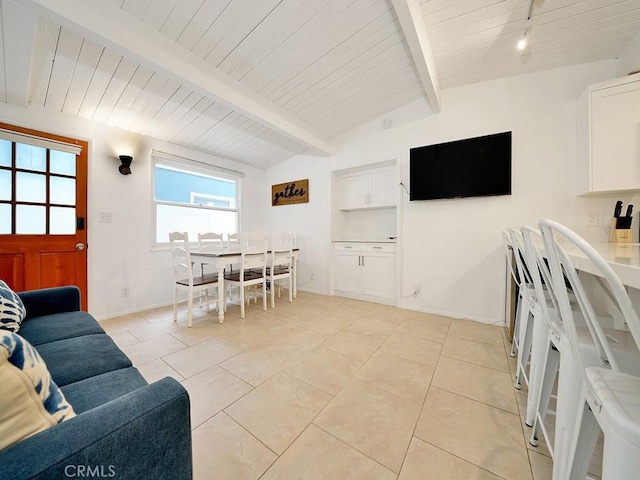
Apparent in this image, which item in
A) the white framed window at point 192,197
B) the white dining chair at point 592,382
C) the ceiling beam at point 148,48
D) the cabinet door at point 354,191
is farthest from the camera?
the cabinet door at point 354,191

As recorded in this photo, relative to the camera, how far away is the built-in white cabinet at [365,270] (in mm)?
3357

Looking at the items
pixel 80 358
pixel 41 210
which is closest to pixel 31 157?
pixel 41 210

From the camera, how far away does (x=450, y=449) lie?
1.13 m

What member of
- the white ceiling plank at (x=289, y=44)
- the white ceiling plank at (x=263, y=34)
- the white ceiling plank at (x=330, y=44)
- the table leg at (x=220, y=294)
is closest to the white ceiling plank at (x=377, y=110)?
the white ceiling plank at (x=330, y=44)

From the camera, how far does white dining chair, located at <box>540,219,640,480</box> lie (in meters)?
0.56

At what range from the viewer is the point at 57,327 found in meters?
1.43

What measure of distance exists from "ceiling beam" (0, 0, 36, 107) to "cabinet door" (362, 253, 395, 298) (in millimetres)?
3712

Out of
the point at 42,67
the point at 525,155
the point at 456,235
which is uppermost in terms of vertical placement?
the point at 42,67

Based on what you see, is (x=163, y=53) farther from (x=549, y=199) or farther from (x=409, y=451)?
(x=549, y=199)

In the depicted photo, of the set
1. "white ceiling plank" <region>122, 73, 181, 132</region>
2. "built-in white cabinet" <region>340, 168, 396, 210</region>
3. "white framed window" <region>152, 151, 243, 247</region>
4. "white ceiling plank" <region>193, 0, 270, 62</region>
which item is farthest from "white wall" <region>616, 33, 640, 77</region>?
"white framed window" <region>152, 151, 243, 247</region>

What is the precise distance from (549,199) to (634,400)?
8.12 feet

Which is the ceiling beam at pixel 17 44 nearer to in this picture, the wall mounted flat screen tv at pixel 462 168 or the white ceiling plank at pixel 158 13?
the white ceiling plank at pixel 158 13

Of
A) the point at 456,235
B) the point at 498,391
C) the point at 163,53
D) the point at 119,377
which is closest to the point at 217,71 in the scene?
the point at 163,53

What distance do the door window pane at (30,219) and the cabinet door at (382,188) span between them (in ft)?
12.8
